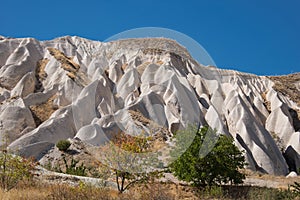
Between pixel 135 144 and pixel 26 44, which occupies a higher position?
pixel 26 44

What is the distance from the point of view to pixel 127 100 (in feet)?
94.5

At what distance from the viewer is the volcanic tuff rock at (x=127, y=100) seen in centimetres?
2325

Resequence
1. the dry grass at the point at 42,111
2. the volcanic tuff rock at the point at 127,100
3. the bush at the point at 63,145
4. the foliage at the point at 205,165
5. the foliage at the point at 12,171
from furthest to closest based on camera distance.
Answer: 1. the dry grass at the point at 42,111
2. the volcanic tuff rock at the point at 127,100
3. the bush at the point at 63,145
4. the foliage at the point at 205,165
5. the foliage at the point at 12,171

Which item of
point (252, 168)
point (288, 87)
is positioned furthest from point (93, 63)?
point (288, 87)

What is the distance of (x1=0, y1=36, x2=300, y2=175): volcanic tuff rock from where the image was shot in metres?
23.2

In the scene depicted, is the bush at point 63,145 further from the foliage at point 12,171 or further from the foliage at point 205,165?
the foliage at point 12,171

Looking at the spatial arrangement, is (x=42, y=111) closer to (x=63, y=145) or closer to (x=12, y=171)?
(x=63, y=145)

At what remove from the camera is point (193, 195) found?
1396 cm

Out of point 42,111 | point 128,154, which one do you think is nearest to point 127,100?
point 42,111

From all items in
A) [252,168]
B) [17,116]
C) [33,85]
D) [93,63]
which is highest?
[93,63]

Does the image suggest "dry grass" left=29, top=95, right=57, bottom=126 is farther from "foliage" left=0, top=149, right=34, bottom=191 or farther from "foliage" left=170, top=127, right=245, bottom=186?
"foliage" left=0, top=149, right=34, bottom=191

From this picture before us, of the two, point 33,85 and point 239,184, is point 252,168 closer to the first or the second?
point 239,184

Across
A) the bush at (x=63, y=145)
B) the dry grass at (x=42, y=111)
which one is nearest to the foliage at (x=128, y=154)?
the bush at (x=63, y=145)

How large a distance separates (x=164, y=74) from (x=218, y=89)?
7.80 metres
